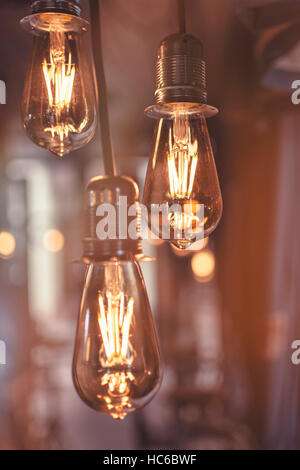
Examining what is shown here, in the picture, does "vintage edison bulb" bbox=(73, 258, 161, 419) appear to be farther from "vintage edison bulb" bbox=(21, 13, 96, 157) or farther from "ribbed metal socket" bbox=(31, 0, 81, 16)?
"ribbed metal socket" bbox=(31, 0, 81, 16)

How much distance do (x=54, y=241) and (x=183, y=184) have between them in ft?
18.4

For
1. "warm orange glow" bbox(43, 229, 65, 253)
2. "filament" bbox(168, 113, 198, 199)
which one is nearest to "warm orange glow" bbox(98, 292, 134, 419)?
"filament" bbox(168, 113, 198, 199)

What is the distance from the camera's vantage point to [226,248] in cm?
297

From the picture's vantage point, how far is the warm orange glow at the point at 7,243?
4.15 meters

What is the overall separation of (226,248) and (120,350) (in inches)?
101

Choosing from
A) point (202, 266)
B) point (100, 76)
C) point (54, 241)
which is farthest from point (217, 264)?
point (54, 241)

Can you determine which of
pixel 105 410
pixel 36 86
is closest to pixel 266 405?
pixel 105 410

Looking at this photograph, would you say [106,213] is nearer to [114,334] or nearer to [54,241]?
[114,334]

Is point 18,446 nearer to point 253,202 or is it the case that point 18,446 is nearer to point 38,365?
point 38,365

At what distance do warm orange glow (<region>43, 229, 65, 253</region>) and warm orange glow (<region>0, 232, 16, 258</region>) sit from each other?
1.27 meters

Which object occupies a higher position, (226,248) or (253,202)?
(253,202)

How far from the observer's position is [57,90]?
0.49 meters

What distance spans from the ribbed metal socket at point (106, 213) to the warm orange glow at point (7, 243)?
12.5ft

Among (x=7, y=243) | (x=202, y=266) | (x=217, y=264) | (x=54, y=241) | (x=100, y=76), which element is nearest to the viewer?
(x=100, y=76)
